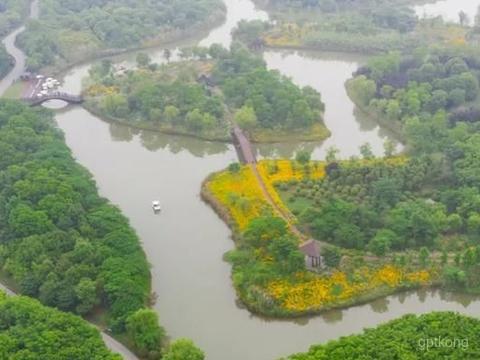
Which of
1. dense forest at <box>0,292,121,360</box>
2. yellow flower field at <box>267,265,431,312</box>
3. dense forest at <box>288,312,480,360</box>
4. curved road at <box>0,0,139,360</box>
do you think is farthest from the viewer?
yellow flower field at <box>267,265,431,312</box>

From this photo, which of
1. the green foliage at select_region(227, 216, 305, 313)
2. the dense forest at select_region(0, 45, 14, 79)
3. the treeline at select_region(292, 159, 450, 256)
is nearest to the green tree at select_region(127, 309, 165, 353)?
the green foliage at select_region(227, 216, 305, 313)

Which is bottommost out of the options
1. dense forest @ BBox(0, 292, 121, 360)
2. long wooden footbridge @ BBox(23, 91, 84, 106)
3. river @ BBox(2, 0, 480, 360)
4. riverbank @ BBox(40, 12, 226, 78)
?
river @ BBox(2, 0, 480, 360)

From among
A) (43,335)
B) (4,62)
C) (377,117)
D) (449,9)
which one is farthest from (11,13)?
(43,335)

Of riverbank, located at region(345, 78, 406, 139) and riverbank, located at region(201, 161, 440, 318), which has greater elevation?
riverbank, located at region(345, 78, 406, 139)

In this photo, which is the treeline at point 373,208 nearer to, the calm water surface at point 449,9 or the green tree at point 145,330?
the green tree at point 145,330

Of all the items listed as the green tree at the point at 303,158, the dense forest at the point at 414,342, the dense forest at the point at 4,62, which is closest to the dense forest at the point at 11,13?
the dense forest at the point at 4,62

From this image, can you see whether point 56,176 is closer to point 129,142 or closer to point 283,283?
point 129,142

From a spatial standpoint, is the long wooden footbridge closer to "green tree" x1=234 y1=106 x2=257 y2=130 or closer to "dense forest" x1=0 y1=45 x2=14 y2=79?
"dense forest" x1=0 y1=45 x2=14 y2=79
